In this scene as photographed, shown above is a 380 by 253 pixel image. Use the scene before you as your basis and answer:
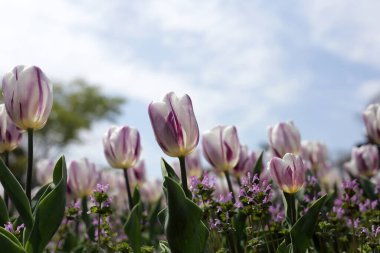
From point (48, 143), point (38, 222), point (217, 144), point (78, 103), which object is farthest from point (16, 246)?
point (78, 103)

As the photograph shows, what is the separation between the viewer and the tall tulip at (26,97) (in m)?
2.21

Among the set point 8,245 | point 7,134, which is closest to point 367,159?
point 7,134

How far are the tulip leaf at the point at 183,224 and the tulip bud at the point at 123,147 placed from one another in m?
1.26

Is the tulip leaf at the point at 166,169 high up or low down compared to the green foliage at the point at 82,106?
down

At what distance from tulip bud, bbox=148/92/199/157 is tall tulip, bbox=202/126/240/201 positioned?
651mm

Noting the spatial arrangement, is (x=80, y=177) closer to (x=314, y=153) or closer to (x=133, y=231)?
(x=133, y=231)

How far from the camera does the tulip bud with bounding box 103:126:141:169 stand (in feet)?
9.96

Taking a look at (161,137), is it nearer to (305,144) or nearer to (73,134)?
(305,144)

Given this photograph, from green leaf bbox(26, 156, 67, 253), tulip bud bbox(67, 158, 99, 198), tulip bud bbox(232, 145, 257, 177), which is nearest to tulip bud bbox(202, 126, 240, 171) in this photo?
tulip bud bbox(232, 145, 257, 177)

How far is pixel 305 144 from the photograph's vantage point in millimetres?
4812

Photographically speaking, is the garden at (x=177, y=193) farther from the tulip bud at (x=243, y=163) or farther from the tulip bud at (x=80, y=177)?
the tulip bud at (x=80, y=177)

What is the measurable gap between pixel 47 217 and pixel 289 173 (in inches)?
44.3

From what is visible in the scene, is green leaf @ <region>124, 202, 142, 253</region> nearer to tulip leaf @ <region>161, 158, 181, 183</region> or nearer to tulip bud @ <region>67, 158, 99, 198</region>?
tulip leaf @ <region>161, 158, 181, 183</region>

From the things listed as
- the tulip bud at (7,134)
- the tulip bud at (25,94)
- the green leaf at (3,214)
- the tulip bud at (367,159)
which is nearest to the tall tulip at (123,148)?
the tulip bud at (7,134)
